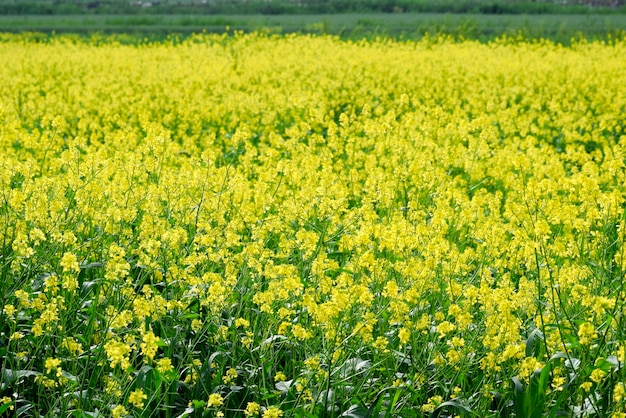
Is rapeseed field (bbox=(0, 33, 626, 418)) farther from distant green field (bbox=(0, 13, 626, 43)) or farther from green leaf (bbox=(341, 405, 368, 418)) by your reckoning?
distant green field (bbox=(0, 13, 626, 43))

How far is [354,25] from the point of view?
30922mm

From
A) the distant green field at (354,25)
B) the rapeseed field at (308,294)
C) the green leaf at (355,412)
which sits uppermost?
the distant green field at (354,25)

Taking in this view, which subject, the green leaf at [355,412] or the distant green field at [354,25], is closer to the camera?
the green leaf at [355,412]

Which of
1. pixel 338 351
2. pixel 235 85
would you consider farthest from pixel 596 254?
pixel 235 85

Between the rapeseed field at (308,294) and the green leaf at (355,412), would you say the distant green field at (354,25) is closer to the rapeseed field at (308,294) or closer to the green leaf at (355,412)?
the rapeseed field at (308,294)

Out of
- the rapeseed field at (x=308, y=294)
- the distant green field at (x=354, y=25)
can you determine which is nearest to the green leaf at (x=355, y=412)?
the rapeseed field at (x=308, y=294)

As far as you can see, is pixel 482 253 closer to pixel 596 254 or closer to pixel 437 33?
pixel 596 254

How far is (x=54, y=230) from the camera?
15.9ft

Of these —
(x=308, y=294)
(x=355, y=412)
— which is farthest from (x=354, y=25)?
(x=355, y=412)

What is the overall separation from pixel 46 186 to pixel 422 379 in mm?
2906

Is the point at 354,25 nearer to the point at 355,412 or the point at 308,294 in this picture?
the point at 308,294

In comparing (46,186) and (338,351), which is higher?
(46,186)

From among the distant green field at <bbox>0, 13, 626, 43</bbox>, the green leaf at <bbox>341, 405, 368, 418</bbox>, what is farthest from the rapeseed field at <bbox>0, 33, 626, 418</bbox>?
the distant green field at <bbox>0, 13, 626, 43</bbox>

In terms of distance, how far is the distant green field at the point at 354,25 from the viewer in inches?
A: 1030
